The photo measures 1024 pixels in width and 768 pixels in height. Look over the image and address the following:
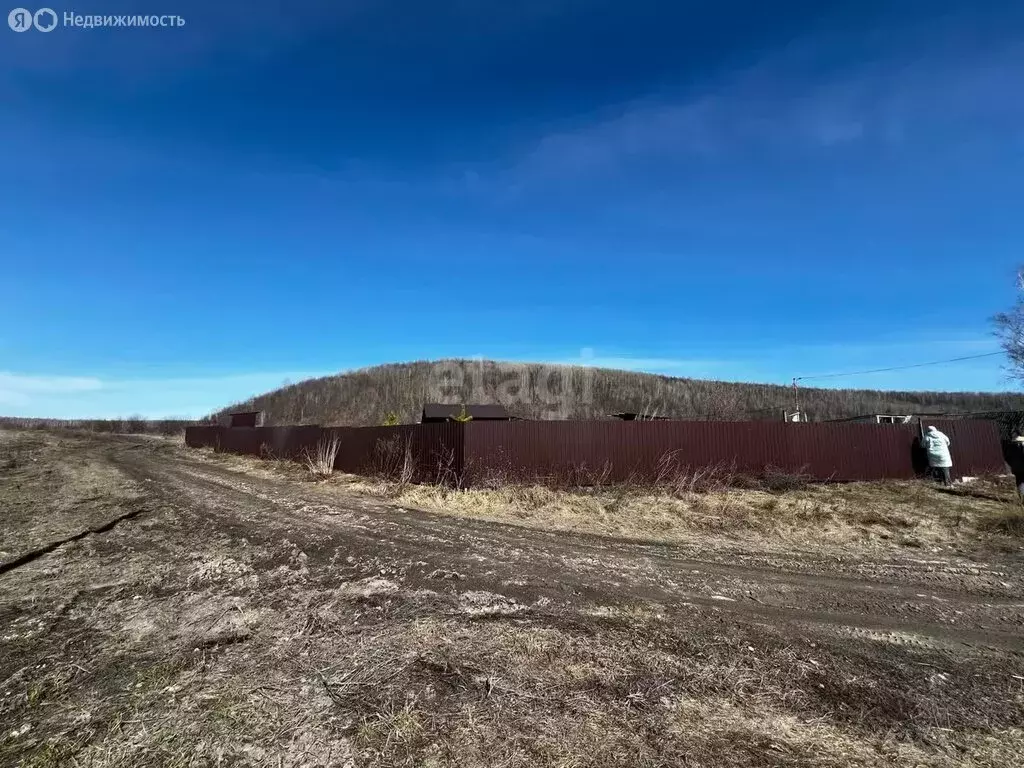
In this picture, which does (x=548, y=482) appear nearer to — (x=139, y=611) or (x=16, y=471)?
(x=139, y=611)

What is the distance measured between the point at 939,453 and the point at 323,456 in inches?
760

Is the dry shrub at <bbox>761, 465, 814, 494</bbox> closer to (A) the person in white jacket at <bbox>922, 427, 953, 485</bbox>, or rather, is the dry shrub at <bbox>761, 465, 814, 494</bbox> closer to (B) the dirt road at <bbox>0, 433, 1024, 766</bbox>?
(A) the person in white jacket at <bbox>922, 427, 953, 485</bbox>

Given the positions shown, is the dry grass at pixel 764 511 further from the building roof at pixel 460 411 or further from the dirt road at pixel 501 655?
the building roof at pixel 460 411

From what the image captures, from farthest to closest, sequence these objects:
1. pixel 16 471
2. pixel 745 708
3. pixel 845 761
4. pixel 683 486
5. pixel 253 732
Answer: pixel 16 471 → pixel 683 486 → pixel 745 708 → pixel 253 732 → pixel 845 761

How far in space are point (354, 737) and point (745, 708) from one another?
2.43 m

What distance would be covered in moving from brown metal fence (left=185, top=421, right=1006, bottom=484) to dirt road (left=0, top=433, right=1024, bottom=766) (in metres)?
5.89

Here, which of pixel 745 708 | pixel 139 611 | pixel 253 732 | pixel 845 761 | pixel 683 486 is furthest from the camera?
pixel 683 486

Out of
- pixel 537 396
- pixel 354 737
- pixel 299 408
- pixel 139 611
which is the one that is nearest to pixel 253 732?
pixel 354 737

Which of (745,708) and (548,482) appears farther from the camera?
(548,482)

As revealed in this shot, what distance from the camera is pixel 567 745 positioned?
302cm

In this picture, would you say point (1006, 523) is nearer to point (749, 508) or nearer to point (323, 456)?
point (749, 508)

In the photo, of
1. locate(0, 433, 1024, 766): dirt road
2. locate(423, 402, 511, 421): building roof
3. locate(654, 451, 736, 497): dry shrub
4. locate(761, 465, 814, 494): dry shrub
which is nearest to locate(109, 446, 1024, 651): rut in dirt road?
locate(0, 433, 1024, 766): dirt road

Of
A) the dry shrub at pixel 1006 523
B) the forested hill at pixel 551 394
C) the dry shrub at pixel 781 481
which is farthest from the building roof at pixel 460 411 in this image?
the forested hill at pixel 551 394

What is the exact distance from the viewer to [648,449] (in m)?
14.4
